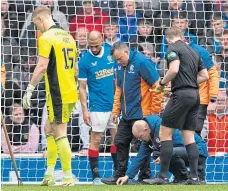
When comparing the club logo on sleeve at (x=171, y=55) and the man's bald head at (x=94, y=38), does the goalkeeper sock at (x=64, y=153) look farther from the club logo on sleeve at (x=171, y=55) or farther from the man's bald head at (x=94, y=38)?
the man's bald head at (x=94, y=38)

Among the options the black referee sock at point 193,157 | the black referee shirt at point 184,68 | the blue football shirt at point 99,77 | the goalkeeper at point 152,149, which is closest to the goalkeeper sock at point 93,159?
the blue football shirt at point 99,77

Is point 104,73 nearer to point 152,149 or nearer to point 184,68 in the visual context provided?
point 152,149

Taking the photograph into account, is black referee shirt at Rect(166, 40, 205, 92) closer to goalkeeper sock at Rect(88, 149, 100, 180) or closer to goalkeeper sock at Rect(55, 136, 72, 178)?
goalkeeper sock at Rect(55, 136, 72, 178)

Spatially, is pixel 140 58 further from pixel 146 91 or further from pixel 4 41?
pixel 4 41

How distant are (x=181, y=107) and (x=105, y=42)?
3.89 m

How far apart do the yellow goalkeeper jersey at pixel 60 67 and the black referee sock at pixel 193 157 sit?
145 cm

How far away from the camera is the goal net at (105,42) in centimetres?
1358

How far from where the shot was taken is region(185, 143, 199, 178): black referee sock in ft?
34.3

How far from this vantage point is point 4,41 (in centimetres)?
1435

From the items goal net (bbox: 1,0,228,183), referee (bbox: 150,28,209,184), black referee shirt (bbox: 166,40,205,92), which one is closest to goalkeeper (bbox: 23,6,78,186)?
referee (bbox: 150,28,209,184)

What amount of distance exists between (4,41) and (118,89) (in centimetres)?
350

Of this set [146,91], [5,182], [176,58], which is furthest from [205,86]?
[5,182]

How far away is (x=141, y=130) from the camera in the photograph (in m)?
10.7

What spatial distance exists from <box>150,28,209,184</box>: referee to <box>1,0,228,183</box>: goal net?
97.1 inches
